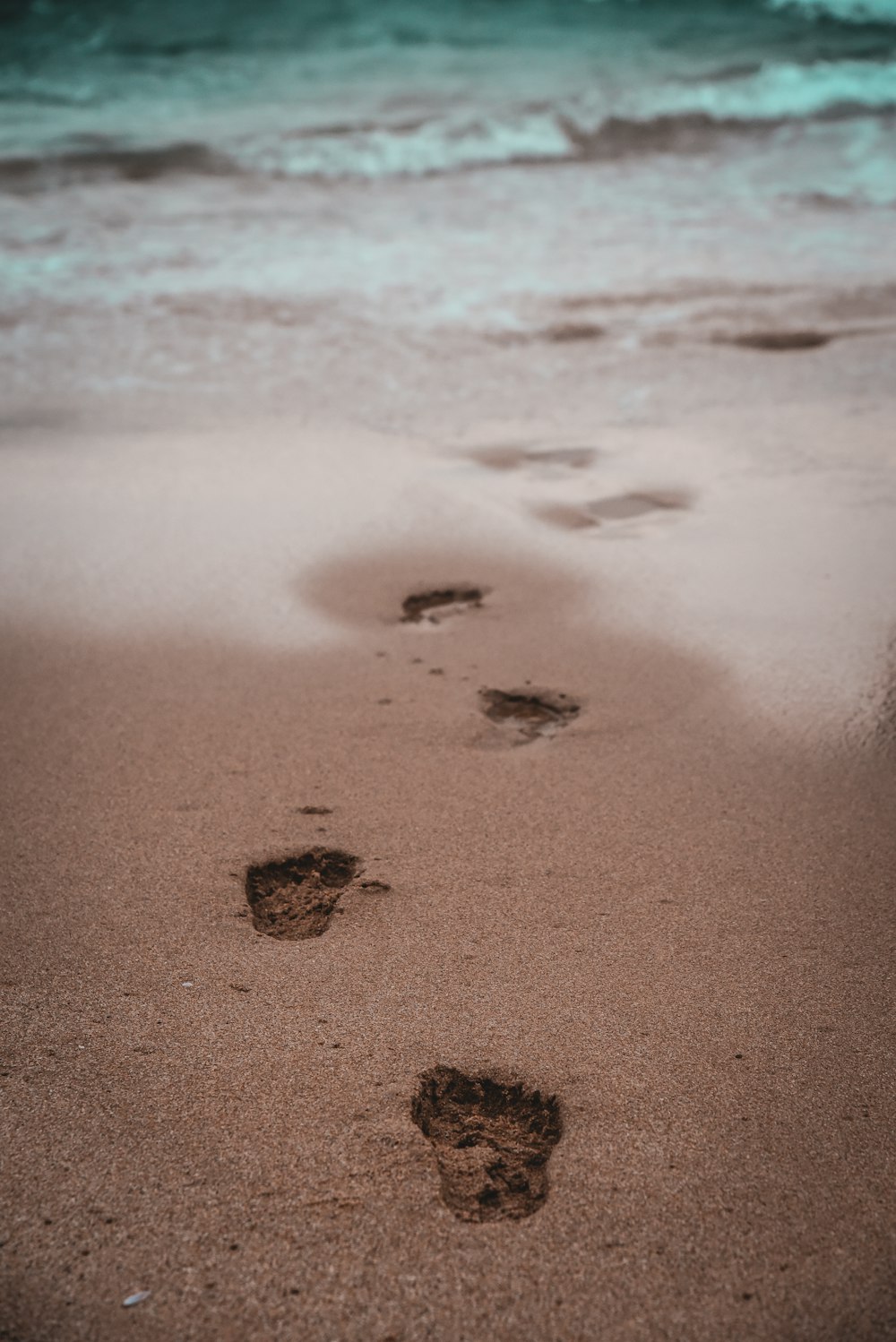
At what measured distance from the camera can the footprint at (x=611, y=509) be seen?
3.51 meters

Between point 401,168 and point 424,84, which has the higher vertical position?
point 424,84

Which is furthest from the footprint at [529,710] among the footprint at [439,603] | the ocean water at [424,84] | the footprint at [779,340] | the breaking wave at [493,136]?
the breaking wave at [493,136]

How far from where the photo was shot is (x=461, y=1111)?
1.60 metres

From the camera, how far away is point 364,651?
2.82 m

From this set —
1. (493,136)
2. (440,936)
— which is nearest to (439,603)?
(440,936)

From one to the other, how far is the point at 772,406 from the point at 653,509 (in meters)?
1.27

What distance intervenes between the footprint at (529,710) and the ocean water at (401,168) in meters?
2.80

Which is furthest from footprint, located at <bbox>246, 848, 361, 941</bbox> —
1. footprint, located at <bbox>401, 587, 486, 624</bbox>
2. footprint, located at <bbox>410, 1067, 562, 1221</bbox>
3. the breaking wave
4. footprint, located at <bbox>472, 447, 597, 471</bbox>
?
the breaking wave

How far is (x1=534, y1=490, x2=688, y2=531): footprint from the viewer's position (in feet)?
11.5

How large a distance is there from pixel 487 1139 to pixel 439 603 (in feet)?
5.78

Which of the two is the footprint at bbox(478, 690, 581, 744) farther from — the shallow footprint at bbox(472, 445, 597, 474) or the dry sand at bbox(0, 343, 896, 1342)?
the shallow footprint at bbox(472, 445, 597, 474)

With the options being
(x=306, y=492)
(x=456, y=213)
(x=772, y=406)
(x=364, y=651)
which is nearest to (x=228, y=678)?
(x=364, y=651)

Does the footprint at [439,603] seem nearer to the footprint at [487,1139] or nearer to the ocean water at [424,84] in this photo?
the footprint at [487,1139]

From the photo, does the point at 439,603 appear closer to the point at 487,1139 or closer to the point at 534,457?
the point at 534,457
